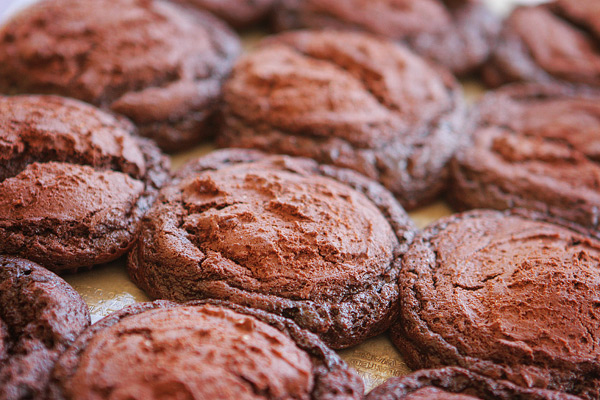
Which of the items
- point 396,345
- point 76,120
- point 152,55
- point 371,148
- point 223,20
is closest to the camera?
point 396,345

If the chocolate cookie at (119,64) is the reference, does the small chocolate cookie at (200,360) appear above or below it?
below

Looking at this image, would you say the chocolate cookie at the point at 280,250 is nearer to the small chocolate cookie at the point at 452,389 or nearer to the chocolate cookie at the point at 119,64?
the small chocolate cookie at the point at 452,389

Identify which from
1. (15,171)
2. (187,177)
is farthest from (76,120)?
(187,177)

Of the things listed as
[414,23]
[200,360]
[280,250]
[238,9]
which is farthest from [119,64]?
[414,23]

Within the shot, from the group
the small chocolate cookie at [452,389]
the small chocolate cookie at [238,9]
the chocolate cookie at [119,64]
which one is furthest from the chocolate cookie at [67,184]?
the small chocolate cookie at [238,9]

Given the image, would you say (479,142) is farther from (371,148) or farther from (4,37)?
(4,37)

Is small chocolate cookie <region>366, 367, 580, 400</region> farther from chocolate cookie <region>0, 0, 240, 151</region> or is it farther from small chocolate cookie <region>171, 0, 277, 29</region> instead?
small chocolate cookie <region>171, 0, 277, 29</region>

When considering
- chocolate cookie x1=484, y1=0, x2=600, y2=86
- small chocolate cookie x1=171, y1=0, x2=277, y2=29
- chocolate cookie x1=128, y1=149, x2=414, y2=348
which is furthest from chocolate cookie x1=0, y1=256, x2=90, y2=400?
chocolate cookie x1=484, y1=0, x2=600, y2=86

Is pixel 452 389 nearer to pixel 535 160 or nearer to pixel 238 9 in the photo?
pixel 535 160
